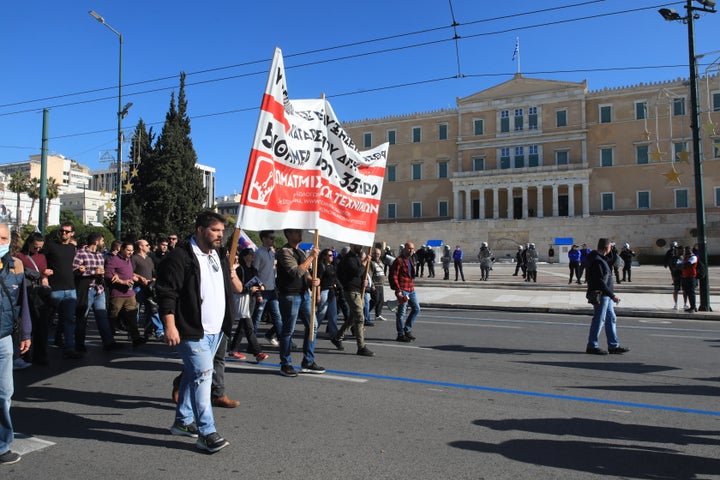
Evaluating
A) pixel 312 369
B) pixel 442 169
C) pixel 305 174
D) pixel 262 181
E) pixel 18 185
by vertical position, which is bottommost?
pixel 312 369

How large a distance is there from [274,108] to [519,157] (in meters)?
57.6

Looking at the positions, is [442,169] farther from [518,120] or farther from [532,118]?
[532,118]

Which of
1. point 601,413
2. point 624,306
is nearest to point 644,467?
point 601,413

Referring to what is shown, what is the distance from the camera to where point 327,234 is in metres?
6.82

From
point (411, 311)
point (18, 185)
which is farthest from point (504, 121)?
point (18, 185)

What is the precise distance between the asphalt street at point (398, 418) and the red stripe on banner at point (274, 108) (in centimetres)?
300

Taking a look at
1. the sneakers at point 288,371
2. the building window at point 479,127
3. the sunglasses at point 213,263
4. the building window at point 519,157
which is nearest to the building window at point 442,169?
the building window at point 479,127

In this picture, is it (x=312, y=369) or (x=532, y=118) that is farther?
(x=532, y=118)

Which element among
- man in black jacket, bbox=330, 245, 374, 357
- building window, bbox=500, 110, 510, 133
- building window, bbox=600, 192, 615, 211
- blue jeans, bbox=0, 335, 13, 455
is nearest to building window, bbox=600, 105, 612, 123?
building window, bbox=600, 192, 615, 211

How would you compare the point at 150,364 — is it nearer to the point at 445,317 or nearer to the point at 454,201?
the point at 445,317

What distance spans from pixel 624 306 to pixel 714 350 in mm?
6613

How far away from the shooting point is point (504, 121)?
194ft

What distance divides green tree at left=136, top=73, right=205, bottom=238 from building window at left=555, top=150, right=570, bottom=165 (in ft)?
128

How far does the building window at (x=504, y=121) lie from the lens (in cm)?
5884
